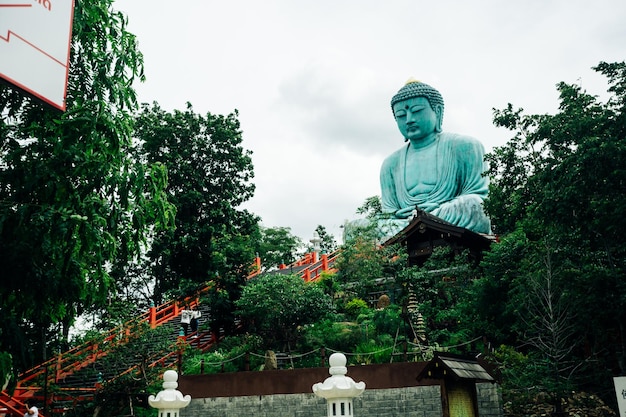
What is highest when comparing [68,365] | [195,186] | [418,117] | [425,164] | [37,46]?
[418,117]

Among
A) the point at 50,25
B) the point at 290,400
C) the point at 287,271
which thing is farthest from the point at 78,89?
the point at 287,271

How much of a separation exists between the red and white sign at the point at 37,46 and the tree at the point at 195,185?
13.2 m

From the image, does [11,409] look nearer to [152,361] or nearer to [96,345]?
[96,345]

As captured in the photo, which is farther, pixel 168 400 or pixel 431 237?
pixel 431 237

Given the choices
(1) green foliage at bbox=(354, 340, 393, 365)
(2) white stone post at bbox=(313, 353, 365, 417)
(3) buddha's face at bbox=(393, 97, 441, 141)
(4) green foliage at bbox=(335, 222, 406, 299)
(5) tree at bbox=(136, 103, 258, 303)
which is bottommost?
(2) white stone post at bbox=(313, 353, 365, 417)

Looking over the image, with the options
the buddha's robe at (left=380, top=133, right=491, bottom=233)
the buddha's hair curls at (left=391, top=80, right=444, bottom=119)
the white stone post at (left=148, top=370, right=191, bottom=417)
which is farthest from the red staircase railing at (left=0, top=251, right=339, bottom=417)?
the buddha's hair curls at (left=391, top=80, right=444, bottom=119)

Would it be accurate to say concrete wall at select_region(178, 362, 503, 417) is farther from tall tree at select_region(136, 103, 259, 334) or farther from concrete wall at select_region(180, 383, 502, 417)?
tall tree at select_region(136, 103, 259, 334)

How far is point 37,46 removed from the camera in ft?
17.7

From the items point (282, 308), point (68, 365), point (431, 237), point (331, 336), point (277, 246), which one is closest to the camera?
point (331, 336)

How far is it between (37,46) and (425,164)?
753 inches

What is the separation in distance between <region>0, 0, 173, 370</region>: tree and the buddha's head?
15686 mm

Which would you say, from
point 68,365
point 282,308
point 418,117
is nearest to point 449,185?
point 418,117

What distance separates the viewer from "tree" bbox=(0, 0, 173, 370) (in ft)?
24.2

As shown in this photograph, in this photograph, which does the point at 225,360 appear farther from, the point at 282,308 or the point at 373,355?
the point at 373,355
